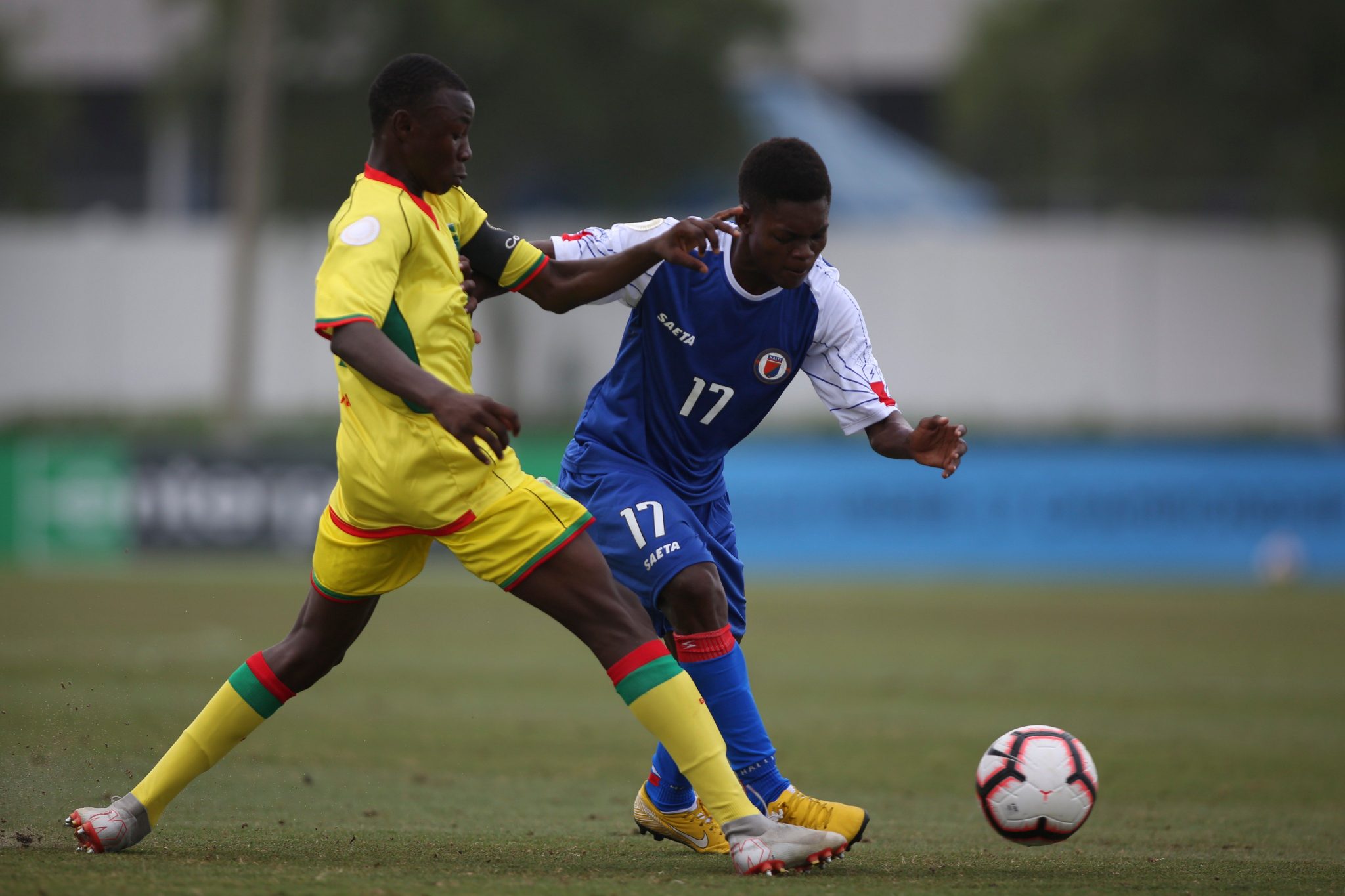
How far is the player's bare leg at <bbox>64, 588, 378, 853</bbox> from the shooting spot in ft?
16.9

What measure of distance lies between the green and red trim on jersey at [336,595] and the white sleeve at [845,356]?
1.73 meters

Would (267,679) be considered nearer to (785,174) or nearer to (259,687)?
(259,687)

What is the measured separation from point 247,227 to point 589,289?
20.8 meters

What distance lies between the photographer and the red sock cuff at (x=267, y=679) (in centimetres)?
521

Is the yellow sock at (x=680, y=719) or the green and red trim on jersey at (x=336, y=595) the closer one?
the yellow sock at (x=680, y=719)

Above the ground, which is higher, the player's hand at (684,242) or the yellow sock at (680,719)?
the player's hand at (684,242)

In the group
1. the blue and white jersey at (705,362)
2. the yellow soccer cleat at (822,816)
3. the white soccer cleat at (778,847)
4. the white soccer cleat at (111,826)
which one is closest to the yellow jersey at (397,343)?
the blue and white jersey at (705,362)

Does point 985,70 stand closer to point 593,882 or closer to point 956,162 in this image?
point 956,162

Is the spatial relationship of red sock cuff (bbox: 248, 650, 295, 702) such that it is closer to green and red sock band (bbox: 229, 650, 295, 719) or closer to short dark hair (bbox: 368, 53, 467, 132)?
green and red sock band (bbox: 229, 650, 295, 719)

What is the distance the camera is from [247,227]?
2494 centimetres

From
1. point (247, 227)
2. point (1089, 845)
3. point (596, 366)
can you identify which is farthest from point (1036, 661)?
point (596, 366)

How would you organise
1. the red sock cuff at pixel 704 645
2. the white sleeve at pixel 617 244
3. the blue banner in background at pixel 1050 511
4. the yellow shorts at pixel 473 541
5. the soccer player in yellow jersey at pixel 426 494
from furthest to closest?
the blue banner in background at pixel 1050 511
the white sleeve at pixel 617 244
the red sock cuff at pixel 704 645
the yellow shorts at pixel 473 541
the soccer player in yellow jersey at pixel 426 494

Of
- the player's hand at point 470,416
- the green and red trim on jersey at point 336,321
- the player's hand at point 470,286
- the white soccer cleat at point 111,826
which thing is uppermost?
the player's hand at point 470,286

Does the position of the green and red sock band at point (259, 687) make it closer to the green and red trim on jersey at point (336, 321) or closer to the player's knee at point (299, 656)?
the player's knee at point (299, 656)
